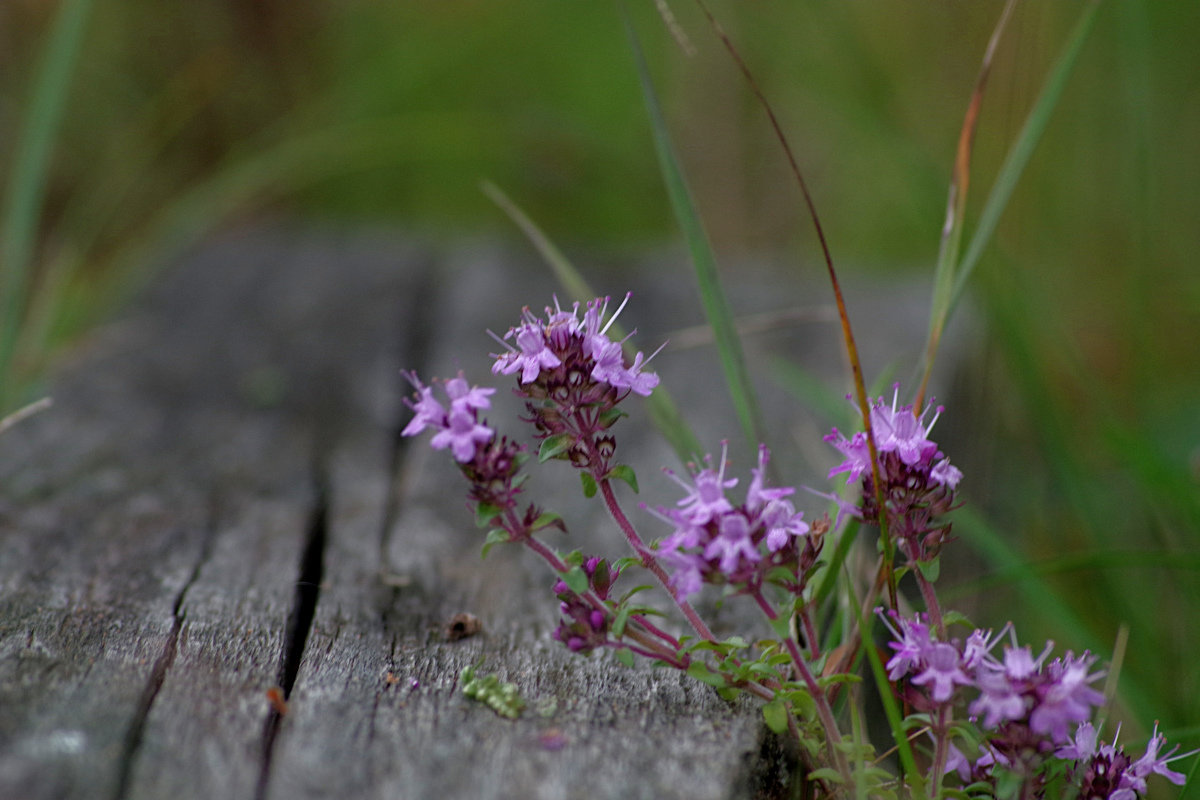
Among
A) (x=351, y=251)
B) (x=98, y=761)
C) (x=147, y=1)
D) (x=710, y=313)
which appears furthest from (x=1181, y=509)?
(x=147, y=1)

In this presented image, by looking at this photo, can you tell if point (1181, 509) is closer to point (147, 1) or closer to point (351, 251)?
point (351, 251)

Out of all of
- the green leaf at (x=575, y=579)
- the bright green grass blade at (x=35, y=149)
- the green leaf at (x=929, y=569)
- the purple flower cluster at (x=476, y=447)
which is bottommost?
the green leaf at (x=575, y=579)

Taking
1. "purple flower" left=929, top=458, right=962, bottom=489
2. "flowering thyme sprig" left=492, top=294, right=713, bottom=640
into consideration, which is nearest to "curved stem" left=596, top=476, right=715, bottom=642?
"flowering thyme sprig" left=492, top=294, right=713, bottom=640

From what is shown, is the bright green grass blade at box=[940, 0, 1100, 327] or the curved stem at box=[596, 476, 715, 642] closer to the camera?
the curved stem at box=[596, 476, 715, 642]

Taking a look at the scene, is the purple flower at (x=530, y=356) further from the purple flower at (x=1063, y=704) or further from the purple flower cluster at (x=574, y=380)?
the purple flower at (x=1063, y=704)

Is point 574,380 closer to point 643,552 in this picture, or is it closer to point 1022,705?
point 643,552

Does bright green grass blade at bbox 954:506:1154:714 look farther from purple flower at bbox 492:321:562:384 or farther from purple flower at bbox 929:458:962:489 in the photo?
purple flower at bbox 492:321:562:384

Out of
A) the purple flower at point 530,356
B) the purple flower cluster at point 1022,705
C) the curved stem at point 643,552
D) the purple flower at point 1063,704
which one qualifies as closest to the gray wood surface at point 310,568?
the curved stem at point 643,552
